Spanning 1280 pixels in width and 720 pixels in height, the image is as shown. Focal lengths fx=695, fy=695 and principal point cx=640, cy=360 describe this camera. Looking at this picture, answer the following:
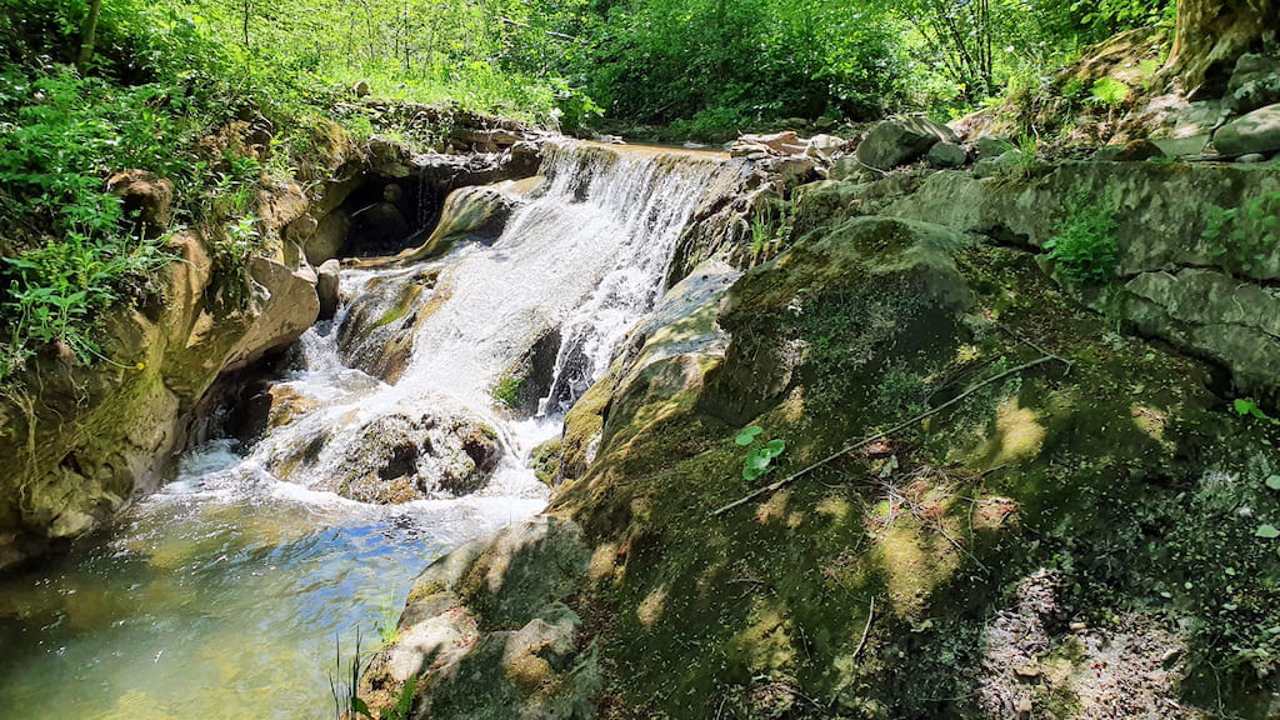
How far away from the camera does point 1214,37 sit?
11.4 ft

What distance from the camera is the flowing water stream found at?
4.09 meters

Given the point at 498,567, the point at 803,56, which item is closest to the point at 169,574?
the point at 498,567

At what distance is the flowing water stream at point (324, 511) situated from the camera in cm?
409

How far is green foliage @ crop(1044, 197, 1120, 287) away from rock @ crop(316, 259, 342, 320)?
30.1 ft

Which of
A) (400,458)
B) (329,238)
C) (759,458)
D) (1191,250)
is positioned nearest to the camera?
(1191,250)

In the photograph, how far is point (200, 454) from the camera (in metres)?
7.19

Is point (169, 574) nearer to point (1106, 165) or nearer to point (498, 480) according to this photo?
point (498, 480)

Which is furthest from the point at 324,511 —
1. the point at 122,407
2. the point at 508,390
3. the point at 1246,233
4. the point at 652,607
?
the point at 1246,233

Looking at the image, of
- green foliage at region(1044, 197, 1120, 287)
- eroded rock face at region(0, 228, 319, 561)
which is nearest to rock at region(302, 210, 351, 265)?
eroded rock face at region(0, 228, 319, 561)

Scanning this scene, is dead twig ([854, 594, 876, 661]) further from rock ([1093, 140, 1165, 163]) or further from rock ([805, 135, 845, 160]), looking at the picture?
rock ([805, 135, 845, 160])

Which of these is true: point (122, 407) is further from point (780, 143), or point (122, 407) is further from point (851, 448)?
point (780, 143)

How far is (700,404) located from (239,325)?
17.8 feet

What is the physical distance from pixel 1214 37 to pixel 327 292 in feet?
31.5

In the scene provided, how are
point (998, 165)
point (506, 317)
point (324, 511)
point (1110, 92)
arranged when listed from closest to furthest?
point (998, 165)
point (1110, 92)
point (324, 511)
point (506, 317)
